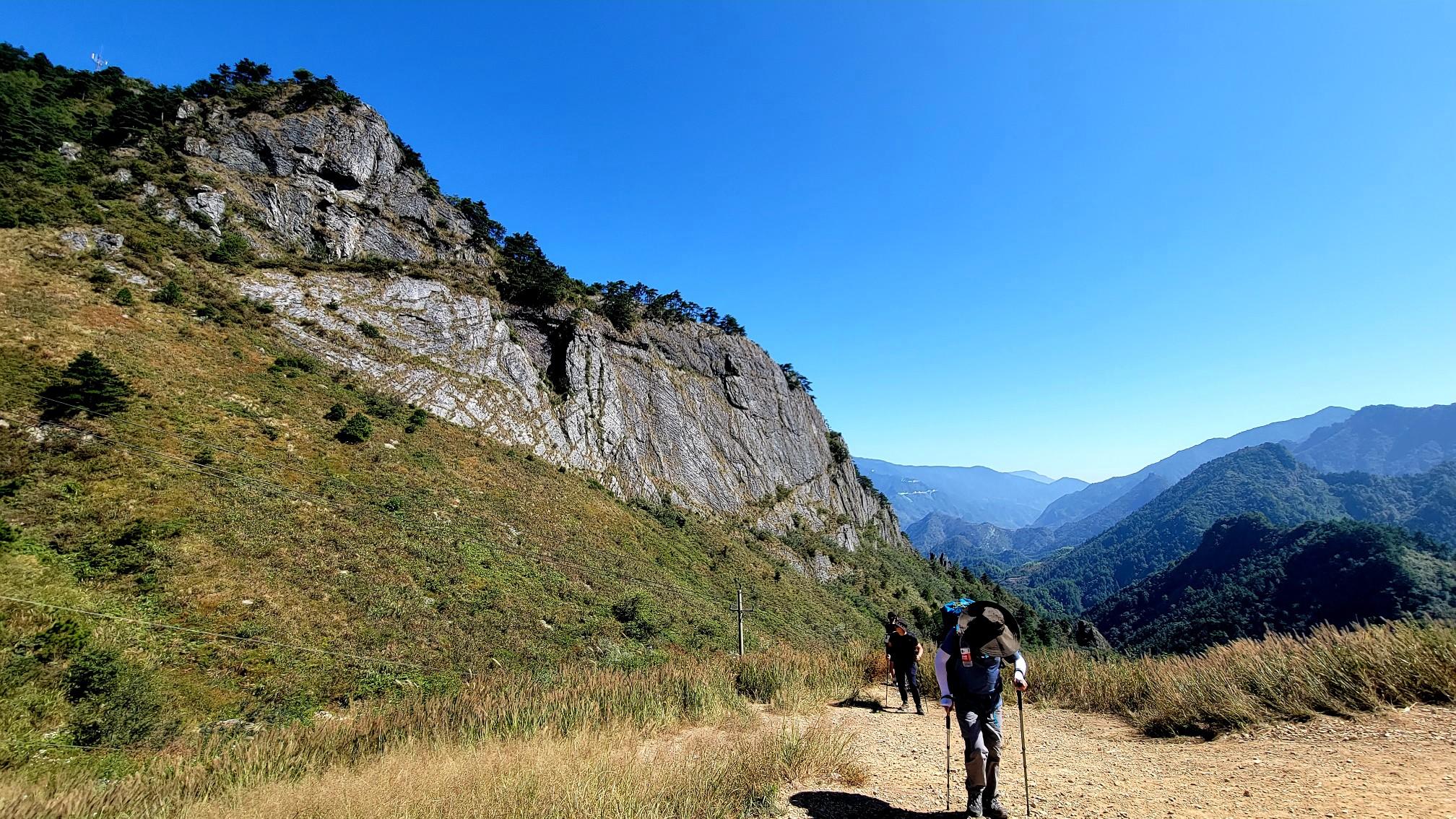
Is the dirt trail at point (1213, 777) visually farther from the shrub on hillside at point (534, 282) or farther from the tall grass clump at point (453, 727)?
the shrub on hillside at point (534, 282)

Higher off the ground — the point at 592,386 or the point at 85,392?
the point at 592,386

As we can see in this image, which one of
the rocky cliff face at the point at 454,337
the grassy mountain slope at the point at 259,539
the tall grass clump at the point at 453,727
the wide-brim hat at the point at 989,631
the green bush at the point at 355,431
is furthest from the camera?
the rocky cliff face at the point at 454,337

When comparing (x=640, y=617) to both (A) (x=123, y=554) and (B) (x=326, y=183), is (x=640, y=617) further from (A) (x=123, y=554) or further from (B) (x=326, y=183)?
(B) (x=326, y=183)

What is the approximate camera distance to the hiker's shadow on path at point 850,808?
5.35m

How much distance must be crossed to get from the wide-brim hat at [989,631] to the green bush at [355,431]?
995 inches

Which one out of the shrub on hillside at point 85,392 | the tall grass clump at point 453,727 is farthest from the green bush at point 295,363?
the tall grass clump at point 453,727

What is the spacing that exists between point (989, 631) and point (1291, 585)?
458ft

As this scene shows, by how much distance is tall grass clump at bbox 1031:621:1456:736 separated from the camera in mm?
6664

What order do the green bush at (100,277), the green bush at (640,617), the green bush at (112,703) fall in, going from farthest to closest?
the green bush at (100,277), the green bush at (640,617), the green bush at (112,703)

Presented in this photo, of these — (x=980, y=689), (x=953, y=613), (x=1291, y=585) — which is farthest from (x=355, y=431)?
(x=1291, y=585)

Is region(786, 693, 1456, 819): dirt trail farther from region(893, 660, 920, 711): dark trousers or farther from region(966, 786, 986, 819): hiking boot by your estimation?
region(893, 660, 920, 711): dark trousers

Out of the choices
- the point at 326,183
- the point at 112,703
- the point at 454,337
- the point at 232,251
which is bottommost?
the point at 112,703

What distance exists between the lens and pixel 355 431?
72.6 feet

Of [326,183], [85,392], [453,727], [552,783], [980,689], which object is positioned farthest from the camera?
[326,183]
